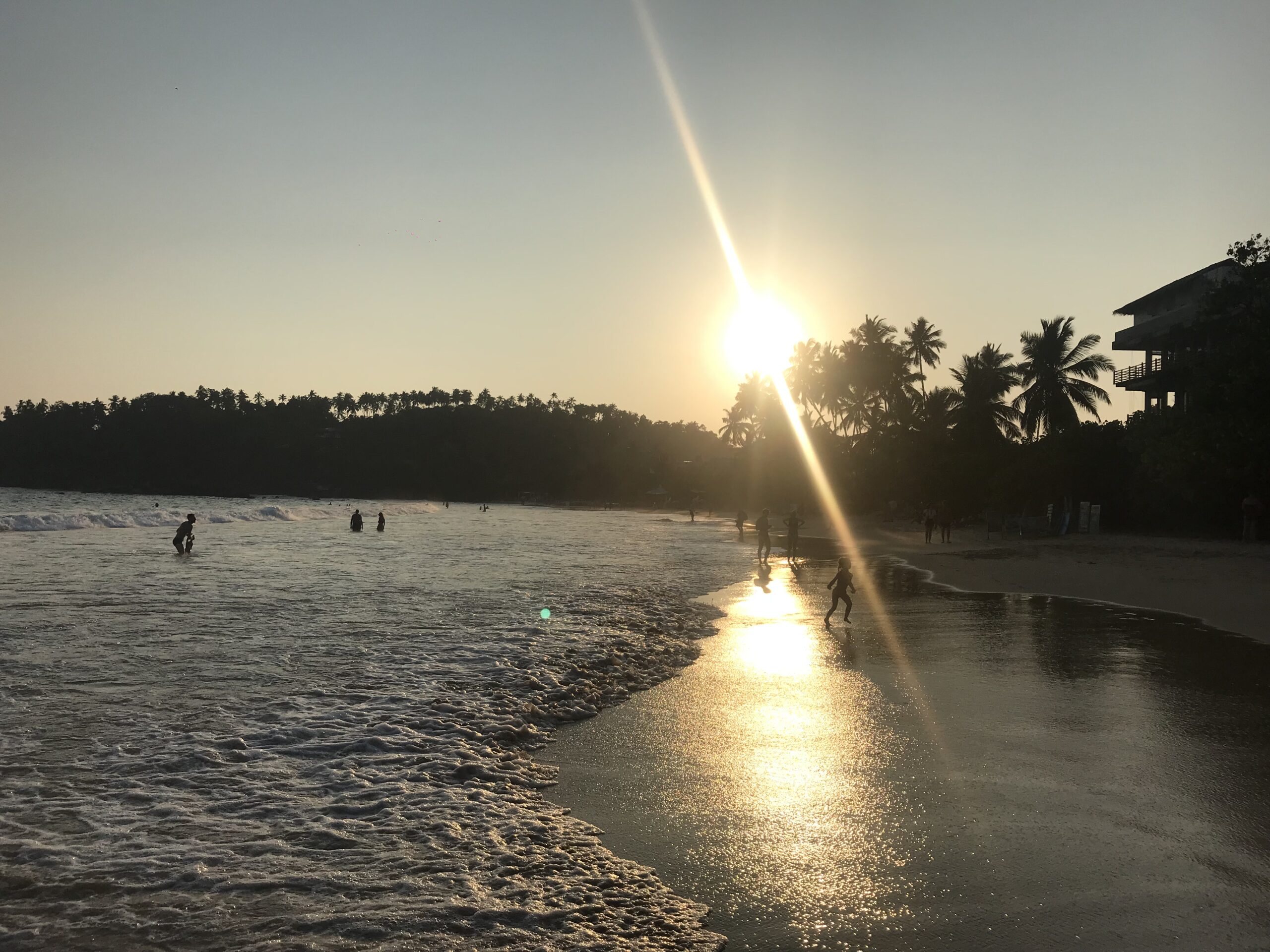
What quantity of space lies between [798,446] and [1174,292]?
36707mm

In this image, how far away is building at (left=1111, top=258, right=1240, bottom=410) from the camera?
1666 inches

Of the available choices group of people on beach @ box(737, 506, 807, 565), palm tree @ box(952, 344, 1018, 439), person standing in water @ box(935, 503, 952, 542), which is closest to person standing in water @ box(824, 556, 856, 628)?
group of people on beach @ box(737, 506, 807, 565)

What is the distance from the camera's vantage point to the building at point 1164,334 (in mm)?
42312

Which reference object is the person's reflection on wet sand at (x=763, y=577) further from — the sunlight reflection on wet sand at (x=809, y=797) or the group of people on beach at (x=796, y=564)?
the sunlight reflection on wet sand at (x=809, y=797)

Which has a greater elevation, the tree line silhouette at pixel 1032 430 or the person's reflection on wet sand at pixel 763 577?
the tree line silhouette at pixel 1032 430

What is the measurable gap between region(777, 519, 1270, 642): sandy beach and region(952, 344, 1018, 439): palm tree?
16.9m

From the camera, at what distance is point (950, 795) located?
6918mm

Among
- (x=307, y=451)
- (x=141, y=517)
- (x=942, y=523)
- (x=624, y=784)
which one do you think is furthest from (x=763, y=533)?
(x=307, y=451)

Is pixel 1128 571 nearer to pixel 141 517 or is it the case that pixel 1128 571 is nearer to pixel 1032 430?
pixel 1032 430

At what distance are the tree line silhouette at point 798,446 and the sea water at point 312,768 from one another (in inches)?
945

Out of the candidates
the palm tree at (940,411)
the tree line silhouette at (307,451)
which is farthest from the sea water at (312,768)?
the tree line silhouette at (307,451)

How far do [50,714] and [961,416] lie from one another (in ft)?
180

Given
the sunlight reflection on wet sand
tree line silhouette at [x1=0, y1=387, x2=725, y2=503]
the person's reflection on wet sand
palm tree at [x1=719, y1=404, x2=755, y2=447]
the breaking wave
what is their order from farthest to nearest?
tree line silhouette at [x1=0, y1=387, x2=725, y2=503] < palm tree at [x1=719, y1=404, x2=755, y2=447] < the breaking wave < the person's reflection on wet sand < the sunlight reflection on wet sand

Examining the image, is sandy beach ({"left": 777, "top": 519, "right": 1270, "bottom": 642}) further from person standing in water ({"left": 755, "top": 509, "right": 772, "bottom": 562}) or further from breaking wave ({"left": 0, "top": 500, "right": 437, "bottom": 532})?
breaking wave ({"left": 0, "top": 500, "right": 437, "bottom": 532})
